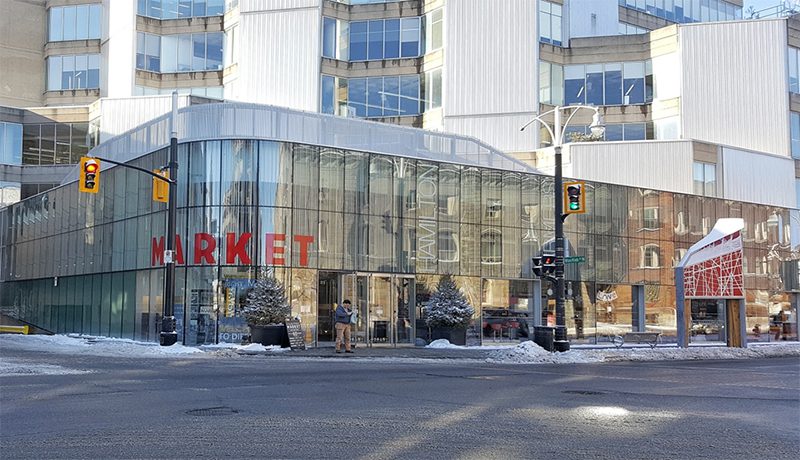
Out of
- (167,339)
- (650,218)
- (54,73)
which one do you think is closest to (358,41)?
(650,218)

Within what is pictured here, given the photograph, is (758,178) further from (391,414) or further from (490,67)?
(391,414)

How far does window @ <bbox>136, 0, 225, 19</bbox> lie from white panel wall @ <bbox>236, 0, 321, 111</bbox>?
160 inches

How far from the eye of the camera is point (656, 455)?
8.75m

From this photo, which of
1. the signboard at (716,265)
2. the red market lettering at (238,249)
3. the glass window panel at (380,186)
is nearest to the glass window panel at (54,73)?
the red market lettering at (238,249)

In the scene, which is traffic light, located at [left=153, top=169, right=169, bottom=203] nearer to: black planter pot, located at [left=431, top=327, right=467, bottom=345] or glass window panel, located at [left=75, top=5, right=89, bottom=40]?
black planter pot, located at [left=431, top=327, right=467, bottom=345]

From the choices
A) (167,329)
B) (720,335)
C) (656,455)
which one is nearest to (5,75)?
(167,329)

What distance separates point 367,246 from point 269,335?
222 inches

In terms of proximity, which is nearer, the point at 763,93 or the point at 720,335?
the point at 720,335

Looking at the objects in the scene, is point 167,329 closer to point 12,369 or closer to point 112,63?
point 12,369

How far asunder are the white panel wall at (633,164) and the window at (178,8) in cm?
2433

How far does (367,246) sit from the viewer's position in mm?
31750

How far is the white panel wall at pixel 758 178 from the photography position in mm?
45156

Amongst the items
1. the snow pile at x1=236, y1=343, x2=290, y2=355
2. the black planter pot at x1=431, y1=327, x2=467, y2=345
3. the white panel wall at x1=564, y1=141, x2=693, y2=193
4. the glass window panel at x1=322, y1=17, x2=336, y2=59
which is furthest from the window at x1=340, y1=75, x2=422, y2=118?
the snow pile at x1=236, y1=343, x2=290, y2=355

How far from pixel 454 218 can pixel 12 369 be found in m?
19.4
